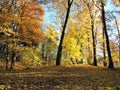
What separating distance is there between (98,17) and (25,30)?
11817 mm

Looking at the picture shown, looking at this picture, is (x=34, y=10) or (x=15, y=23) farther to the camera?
(x=34, y=10)

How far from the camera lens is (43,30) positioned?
4972cm

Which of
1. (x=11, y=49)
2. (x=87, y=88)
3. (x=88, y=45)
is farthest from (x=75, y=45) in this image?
(x=87, y=88)

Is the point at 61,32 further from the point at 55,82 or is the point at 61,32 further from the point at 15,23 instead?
the point at 55,82

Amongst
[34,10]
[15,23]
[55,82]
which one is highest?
[34,10]

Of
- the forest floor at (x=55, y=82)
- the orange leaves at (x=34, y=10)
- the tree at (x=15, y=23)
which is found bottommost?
the forest floor at (x=55, y=82)

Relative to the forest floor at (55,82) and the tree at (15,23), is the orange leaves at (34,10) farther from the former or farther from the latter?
the forest floor at (55,82)

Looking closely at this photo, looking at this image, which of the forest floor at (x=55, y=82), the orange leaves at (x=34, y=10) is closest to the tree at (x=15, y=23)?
the orange leaves at (x=34, y=10)

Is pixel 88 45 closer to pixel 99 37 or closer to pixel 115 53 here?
pixel 99 37

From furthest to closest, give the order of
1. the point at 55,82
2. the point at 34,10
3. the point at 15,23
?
the point at 34,10, the point at 15,23, the point at 55,82

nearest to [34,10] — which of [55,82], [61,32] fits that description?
[61,32]

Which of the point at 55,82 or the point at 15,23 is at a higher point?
the point at 15,23

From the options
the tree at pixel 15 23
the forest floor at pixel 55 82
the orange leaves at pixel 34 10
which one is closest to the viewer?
the forest floor at pixel 55 82

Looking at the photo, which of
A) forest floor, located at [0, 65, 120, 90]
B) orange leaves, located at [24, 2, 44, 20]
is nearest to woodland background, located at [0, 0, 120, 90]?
orange leaves, located at [24, 2, 44, 20]
